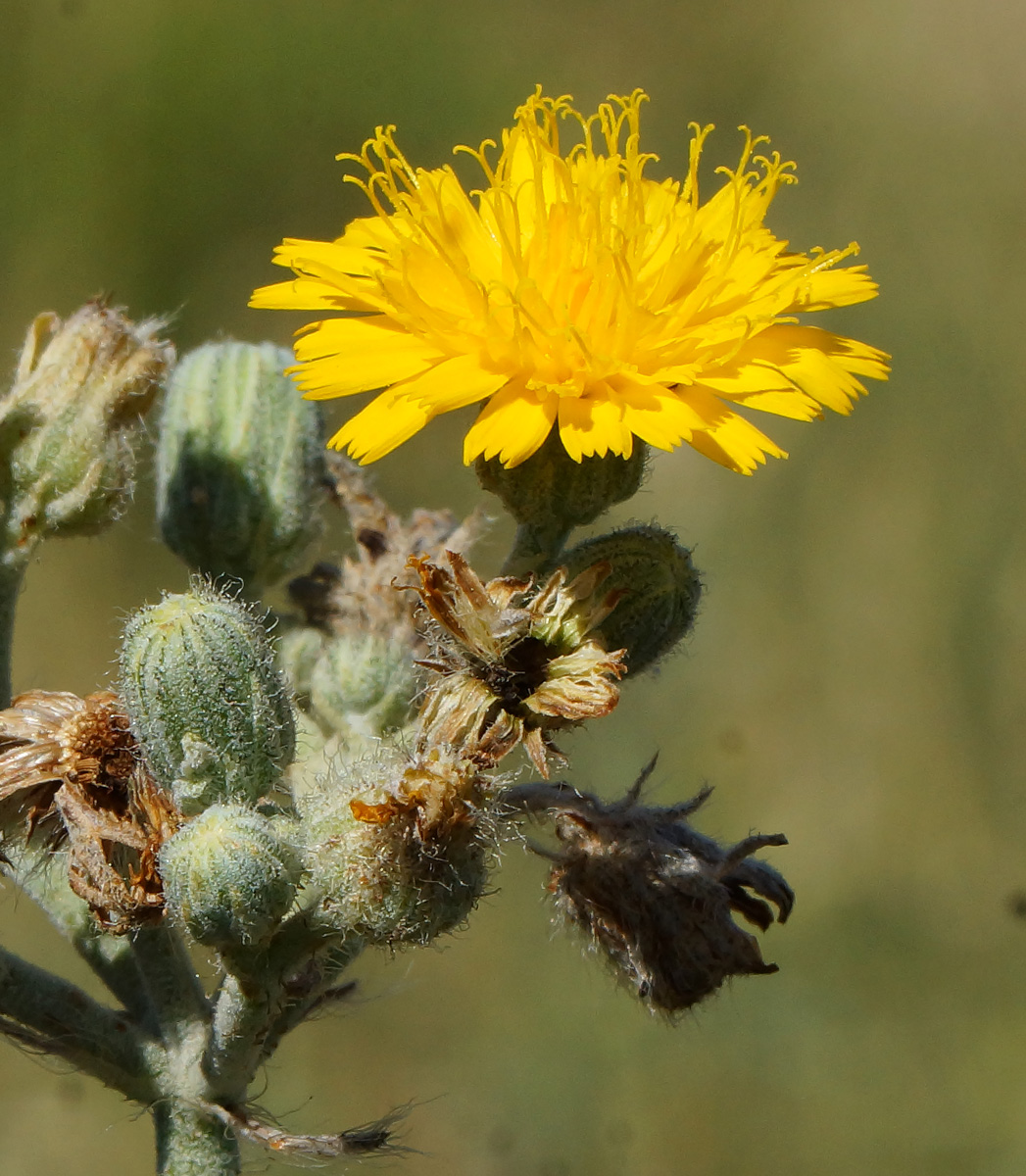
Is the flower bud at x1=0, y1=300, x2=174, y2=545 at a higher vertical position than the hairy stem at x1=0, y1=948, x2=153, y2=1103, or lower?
higher

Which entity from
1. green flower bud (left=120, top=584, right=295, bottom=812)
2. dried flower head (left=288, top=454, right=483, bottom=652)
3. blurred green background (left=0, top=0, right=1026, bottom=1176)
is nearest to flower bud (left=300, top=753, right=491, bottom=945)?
green flower bud (left=120, top=584, right=295, bottom=812)

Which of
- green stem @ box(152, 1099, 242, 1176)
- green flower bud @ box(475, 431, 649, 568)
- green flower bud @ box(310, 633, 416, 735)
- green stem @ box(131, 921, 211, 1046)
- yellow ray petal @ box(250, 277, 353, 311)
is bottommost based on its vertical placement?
green stem @ box(152, 1099, 242, 1176)

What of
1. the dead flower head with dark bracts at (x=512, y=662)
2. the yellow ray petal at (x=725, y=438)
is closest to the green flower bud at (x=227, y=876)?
the dead flower head with dark bracts at (x=512, y=662)

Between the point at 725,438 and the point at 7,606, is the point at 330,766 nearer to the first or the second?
the point at 7,606

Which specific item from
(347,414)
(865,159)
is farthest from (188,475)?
(865,159)

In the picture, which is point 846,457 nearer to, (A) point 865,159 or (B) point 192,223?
(A) point 865,159

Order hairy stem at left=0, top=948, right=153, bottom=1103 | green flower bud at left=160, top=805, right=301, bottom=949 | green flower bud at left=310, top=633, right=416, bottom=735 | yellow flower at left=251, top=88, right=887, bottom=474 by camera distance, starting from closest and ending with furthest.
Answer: green flower bud at left=160, top=805, right=301, bottom=949
yellow flower at left=251, top=88, right=887, bottom=474
hairy stem at left=0, top=948, right=153, bottom=1103
green flower bud at left=310, top=633, right=416, bottom=735

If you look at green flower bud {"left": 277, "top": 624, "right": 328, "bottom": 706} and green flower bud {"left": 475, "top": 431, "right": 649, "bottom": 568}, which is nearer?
green flower bud {"left": 475, "top": 431, "right": 649, "bottom": 568}

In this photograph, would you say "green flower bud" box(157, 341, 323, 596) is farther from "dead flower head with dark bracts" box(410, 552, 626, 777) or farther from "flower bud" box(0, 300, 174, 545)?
"dead flower head with dark bracts" box(410, 552, 626, 777)

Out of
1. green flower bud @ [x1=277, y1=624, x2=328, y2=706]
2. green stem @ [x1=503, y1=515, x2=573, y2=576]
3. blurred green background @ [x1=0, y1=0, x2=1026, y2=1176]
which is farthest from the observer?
Result: blurred green background @ [x1=0, y1=0, x2=1026, y2=1176]
